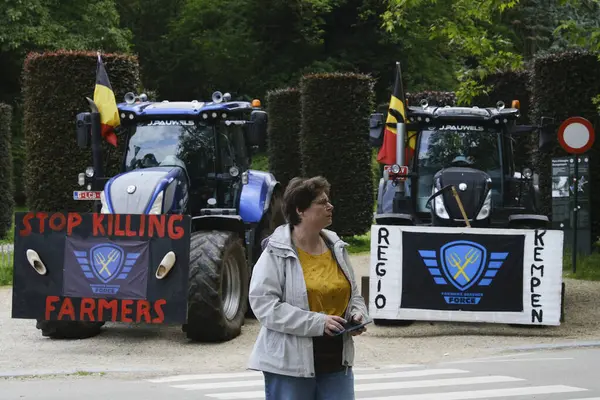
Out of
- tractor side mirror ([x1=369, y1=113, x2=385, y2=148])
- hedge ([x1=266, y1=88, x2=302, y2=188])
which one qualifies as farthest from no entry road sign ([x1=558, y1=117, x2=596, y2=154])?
hedge ([x1=266, y1=88, x2=302, y2=188])

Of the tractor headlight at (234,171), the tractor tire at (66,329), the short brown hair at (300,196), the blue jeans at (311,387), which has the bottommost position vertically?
the tractor tire at (66,329)

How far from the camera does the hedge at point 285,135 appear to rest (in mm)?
35719

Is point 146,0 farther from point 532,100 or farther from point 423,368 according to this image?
point 423,368

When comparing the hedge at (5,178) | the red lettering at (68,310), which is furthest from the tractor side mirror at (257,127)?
the hedge at (5,178)

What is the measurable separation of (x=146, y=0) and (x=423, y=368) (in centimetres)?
4681

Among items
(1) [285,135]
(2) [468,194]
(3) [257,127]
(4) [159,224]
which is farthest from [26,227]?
(1) [285,135]

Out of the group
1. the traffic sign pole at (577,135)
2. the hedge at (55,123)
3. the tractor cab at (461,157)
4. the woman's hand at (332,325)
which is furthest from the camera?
the hedge at (55,123)

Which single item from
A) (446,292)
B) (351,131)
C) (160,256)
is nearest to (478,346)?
(446,292)

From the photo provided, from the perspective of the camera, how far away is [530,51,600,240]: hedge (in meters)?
23.8

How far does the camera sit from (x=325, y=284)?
255 inches

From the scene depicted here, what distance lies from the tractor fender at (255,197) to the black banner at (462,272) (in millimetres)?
2268

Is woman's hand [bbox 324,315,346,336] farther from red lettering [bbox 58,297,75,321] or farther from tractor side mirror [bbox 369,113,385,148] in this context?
tractor side mirror [bbox 369,113,385,148]

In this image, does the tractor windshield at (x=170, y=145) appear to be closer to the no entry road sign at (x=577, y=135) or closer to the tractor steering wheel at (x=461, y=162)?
the tractor steering wheel at (x=461, y=162)

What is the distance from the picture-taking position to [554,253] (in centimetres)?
1459
